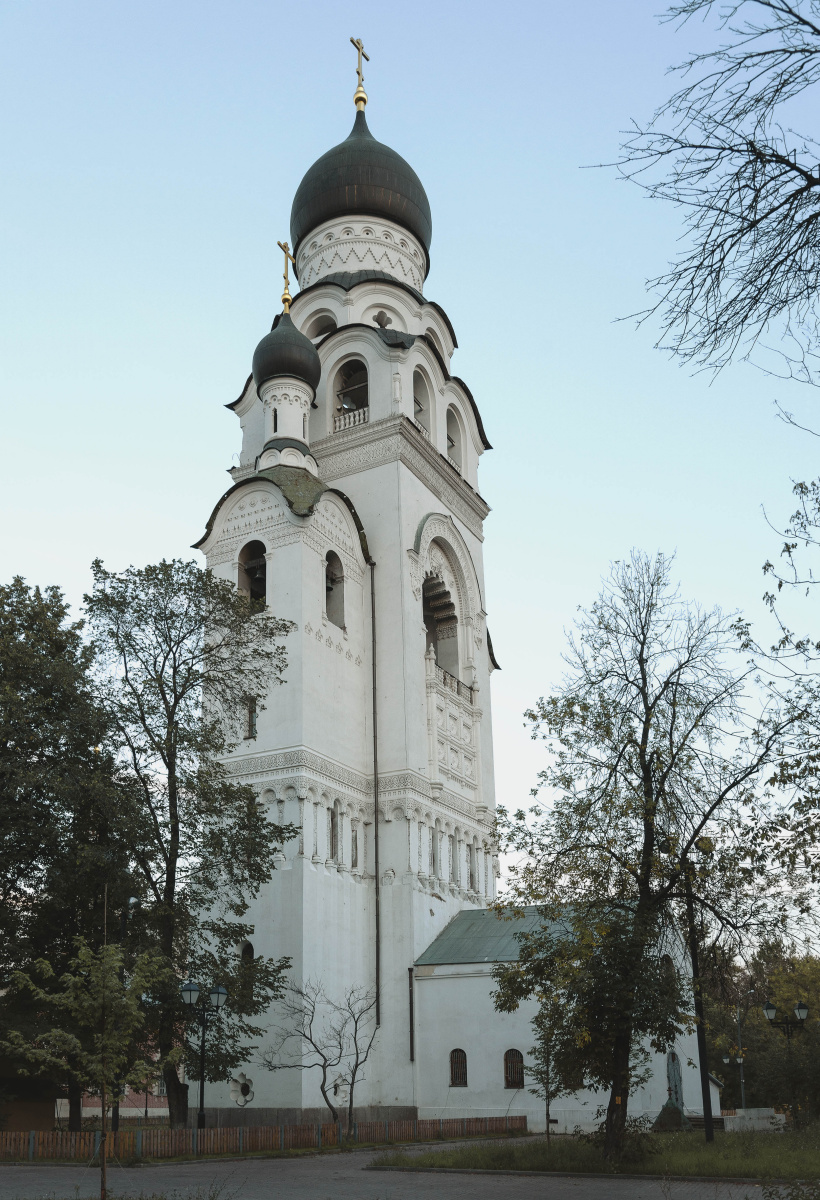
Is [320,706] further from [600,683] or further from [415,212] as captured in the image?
[415,212]

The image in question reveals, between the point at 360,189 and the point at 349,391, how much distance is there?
328 inches

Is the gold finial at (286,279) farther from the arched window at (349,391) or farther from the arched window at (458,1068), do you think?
the arched window at (458,1068)

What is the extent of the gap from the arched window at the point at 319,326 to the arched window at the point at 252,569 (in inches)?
396

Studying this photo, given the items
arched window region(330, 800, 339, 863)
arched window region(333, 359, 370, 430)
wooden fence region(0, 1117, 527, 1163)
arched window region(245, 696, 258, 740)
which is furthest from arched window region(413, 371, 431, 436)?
wooden fence region(0, 1117, 527, 1163)

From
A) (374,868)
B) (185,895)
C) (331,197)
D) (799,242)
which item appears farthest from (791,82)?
(331,197)

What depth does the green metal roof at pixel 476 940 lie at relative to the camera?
26.9m

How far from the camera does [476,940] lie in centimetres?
2777

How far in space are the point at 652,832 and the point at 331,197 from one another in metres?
30.0

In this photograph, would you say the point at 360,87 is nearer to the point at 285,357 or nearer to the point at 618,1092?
the point at 285,357

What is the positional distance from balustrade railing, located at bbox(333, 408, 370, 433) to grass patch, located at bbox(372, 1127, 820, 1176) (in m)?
21.7

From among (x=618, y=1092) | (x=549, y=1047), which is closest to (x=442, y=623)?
(x=549, y=1047)

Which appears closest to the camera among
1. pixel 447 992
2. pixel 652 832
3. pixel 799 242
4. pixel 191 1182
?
pixel 799 242

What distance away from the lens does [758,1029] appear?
39719 mm

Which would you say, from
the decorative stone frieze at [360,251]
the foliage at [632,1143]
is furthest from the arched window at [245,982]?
the decorative stone frieze at [360,251]
